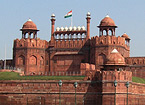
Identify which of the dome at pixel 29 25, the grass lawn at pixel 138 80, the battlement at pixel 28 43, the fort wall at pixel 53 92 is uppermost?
the dome at pixel 29 25

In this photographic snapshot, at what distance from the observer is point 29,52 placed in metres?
85.6

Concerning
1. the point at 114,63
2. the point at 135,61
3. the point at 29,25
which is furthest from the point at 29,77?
the point at 135,61

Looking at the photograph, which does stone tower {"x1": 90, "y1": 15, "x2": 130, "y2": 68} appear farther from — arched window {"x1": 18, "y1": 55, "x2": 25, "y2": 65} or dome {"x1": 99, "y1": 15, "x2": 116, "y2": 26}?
arched window {"x1": 18, "y1": 55, "x2": 25, "y2": 65}

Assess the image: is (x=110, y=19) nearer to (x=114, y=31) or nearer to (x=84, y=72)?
(x=114, y=31)

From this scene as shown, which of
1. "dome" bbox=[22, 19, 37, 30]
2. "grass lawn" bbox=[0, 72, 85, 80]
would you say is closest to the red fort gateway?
"dome" bbox=[22, 19, 37, 30]

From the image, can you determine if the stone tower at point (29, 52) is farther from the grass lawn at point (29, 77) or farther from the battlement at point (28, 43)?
the grass lawn at point (29, 77)

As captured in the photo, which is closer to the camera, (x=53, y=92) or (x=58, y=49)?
(x=53, y=92)

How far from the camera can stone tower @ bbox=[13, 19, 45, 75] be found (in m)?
85.2

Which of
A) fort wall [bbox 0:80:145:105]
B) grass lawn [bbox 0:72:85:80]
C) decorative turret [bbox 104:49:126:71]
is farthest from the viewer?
grass lawn [bbox 0:72:85:80]

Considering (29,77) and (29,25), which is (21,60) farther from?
(29,77)

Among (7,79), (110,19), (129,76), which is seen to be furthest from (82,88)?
(110,19)

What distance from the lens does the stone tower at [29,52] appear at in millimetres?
85250

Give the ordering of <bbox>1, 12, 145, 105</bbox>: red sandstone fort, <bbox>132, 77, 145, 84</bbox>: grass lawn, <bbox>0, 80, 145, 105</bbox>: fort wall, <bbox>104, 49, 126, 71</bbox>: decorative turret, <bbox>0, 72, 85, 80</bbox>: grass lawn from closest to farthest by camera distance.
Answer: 1. <bbox>104, 49, 126, 71</bbox>: decorative turret
2. <bbox>0, 80, 145, 105</bbox>: fort wall
3. <bbox>0, 72, 85, 80</bbox>: grass lawn
4. <bbox>132, 77, 145, 84</bbox>: grass lawn
5. <bbox>1, 12, 145, 105</bbox>: red sandstone fort

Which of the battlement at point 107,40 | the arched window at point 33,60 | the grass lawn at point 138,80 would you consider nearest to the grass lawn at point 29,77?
the grass lawn at point 138,80
